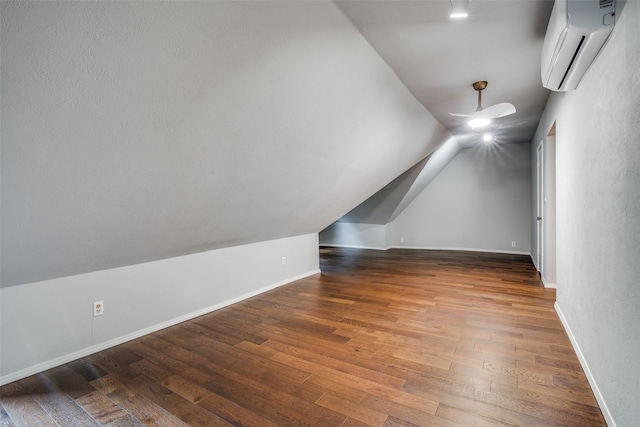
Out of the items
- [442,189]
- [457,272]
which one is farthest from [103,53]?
[442,189]

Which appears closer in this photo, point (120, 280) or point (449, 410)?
point (449, 410)

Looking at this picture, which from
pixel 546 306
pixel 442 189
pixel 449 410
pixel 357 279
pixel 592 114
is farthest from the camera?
pixel 442 189

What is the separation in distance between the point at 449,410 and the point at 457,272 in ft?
12.1

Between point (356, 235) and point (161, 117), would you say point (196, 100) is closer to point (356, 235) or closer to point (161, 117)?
point (161, 117)

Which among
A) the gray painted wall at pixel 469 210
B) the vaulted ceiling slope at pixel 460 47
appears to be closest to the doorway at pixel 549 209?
the vaulted ceiling slope at pixel 460 47

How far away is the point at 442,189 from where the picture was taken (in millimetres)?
7406

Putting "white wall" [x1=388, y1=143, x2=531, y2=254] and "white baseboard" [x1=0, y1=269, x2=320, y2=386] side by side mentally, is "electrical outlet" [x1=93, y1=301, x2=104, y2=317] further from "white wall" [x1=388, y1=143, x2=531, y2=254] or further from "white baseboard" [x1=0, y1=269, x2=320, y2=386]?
"white wall" [x1=388, y1=143, x2=531, y2=254]

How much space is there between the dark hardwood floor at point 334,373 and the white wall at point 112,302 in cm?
12

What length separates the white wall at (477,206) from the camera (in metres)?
6.64

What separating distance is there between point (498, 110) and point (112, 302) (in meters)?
3.84

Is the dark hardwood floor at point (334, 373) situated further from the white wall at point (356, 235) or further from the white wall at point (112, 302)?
the white wall at point (356, 235)

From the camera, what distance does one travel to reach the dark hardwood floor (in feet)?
5.58

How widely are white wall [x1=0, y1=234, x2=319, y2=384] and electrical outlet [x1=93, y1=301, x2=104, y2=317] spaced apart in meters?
0.03

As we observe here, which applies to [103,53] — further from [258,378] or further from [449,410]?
[449,410]
